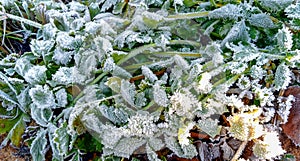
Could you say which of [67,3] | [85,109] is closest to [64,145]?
[85,109]

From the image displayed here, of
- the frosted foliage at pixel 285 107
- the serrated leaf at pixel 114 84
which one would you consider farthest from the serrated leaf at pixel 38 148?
the frosted foliage at pixel 285 107

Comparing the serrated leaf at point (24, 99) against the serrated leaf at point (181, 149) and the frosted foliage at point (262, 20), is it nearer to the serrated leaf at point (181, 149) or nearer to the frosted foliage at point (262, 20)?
the serrated leaf at point (181, 149)

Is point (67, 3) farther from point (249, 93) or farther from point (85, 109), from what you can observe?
point (249, 93)

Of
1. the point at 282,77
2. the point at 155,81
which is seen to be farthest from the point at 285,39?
the point at 155,81

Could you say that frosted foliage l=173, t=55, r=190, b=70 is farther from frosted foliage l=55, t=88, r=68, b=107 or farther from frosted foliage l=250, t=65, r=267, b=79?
frosted foliage l=55, t=88, r=68, b=107

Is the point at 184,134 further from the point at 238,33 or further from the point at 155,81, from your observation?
the point at 238,33

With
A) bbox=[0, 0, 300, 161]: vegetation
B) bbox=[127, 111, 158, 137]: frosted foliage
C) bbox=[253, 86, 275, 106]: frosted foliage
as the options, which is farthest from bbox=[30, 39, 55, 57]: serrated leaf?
bbox=[253, 86, 275, 106]: frosted foliage
